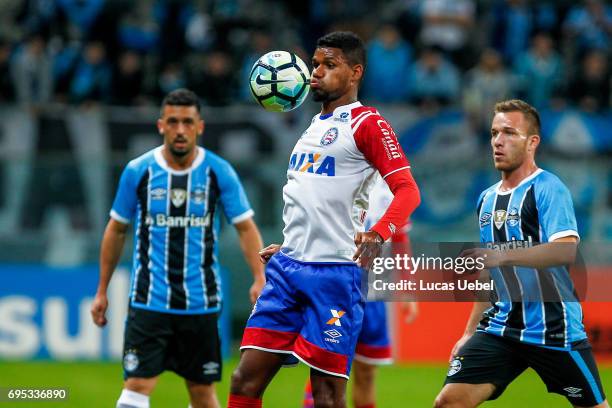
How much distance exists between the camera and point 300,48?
55.3 ft

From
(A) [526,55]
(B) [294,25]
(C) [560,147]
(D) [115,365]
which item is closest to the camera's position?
(D) [115,365]

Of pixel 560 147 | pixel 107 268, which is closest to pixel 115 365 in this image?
pixel 107 268

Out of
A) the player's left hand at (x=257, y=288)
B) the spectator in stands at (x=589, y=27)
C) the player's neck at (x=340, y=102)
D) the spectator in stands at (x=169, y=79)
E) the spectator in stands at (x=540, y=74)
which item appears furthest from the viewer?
the spectator in stands at (x=589, y=27)

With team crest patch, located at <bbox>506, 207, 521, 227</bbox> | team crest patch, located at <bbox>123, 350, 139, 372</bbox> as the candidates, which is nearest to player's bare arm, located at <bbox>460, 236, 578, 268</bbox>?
team crest patch, located at <bbox>506, 207, 521, 227</bbox>

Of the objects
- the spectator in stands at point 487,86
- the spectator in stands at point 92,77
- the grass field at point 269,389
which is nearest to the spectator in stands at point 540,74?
the spectator in stands at point 487,86

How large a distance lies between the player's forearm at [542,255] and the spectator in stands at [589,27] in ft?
36.7

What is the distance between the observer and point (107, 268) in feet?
25.3

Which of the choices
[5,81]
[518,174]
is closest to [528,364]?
[518,174]

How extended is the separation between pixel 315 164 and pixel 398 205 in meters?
0.59

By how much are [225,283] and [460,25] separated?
5.90 metres

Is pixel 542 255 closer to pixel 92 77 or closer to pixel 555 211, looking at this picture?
pixel 555 211

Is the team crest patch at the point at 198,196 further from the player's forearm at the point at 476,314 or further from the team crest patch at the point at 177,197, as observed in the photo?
the player's forearm at the point at 476,314

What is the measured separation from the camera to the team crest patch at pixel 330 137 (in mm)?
6148

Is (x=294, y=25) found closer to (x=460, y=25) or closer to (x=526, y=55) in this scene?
(x=460, y=25)
